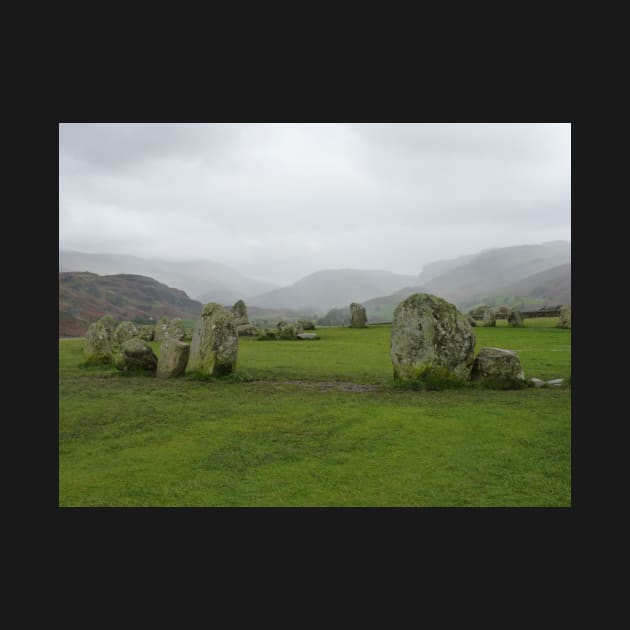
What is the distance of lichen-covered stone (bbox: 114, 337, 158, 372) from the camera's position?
19.4m

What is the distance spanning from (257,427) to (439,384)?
7084 mm

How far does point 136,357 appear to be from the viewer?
765 inches

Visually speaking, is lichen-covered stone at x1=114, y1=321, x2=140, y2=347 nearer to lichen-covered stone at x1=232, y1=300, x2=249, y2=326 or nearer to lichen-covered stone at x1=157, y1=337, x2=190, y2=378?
lichen-covered stone at x1=157, y1=337, x2=190, y2=378

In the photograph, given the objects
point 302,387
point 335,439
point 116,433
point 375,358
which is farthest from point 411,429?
point 375,358

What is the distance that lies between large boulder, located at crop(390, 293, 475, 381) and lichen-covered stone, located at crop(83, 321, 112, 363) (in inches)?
571

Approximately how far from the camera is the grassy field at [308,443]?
7.82 metres

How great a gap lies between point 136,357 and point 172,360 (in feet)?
6.09

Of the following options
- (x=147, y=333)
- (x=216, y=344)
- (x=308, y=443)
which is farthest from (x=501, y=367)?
(x=147, y=333)

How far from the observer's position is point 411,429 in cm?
1126

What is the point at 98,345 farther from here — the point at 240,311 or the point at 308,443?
the point at 240,311

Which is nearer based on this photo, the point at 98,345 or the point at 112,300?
the point at 98,345

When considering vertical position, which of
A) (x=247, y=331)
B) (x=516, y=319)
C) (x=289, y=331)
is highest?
(x=516, y=319)

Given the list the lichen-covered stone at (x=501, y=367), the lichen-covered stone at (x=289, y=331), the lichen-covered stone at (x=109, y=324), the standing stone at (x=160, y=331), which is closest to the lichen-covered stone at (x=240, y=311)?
the lichen-covered stone at (x=289, y=331)

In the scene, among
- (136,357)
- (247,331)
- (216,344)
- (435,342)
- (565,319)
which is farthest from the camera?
(247,331)
